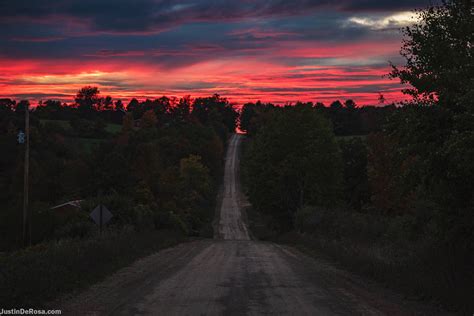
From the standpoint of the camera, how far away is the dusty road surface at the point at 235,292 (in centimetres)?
1213

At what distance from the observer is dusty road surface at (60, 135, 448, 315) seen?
12133mm

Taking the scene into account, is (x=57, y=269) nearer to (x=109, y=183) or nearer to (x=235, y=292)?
(x=235, y=292)

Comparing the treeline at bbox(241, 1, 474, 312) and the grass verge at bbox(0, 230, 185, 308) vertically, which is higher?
the treeline at bbox(241, 1, 474, 312)

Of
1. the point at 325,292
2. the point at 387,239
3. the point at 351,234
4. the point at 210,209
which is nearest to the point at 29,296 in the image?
the point at 325,292

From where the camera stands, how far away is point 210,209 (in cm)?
9225

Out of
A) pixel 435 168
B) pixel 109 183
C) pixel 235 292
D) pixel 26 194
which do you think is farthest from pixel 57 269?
pixel 109 183

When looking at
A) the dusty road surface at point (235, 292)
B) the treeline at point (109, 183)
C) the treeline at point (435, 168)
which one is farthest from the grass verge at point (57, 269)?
the treeline at point (435, 168)

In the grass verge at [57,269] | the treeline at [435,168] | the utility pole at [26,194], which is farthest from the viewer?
the utility pole at [26,194]

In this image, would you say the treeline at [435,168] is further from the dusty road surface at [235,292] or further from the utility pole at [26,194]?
the utility pole at [26,194]

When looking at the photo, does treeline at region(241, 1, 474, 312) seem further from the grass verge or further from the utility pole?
the utility pole

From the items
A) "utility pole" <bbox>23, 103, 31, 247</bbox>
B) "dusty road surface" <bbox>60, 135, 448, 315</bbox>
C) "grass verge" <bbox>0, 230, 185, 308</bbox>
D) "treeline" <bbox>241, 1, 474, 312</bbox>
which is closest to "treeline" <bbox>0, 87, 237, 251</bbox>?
"utility pole" <bbox>23, 103, 31, 247</bbox>

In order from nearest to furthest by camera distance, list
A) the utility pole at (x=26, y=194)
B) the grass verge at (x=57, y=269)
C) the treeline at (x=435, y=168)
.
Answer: the grass verge at (x=57, y=269) → the treeline at (x=435, y=168) → the utility pole at (x=26, y=194)

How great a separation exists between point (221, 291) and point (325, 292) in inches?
115

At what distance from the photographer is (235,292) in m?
14.5
